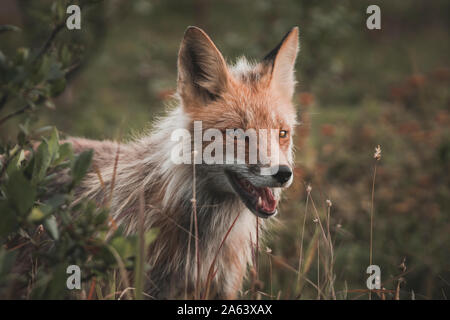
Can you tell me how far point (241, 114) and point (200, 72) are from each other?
490 mm

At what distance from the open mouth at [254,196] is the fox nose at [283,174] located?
0.29 metres

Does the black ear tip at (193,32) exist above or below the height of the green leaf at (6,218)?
above

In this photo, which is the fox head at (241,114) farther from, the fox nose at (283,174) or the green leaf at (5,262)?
the green leaf at (5,262)

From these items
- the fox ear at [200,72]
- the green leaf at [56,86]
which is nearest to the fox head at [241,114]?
the fox ear at [200,72]

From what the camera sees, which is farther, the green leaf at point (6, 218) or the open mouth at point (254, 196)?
the open mouth at point (254, 196)

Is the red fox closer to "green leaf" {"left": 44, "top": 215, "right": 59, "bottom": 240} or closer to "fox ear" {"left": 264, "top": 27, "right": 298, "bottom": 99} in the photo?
"fox ear" {"left": 264, "top": 27, "right": 298, "bottom": 99}

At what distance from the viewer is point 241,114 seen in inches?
112

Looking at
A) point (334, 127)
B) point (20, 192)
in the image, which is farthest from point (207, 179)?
point (334, 127)

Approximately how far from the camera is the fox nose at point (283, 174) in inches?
99.3

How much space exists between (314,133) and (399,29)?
11.1 metres

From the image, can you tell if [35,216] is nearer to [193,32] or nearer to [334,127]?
[193,32]

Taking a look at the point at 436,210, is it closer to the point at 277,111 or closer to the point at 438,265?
the point at 438,265

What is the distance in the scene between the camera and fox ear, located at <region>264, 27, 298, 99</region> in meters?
3.16

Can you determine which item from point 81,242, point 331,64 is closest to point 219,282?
point 81,242
